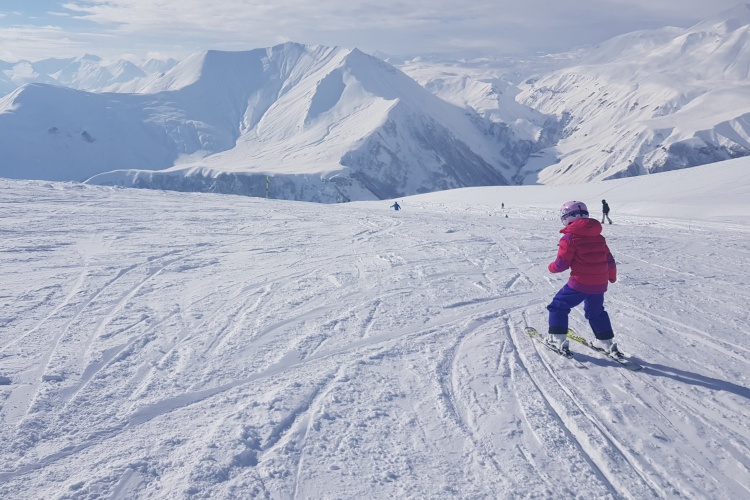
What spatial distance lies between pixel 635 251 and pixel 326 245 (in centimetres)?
852

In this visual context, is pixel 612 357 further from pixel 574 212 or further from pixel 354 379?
pixel 354 379

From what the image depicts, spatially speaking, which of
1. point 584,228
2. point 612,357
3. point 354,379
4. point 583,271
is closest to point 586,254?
point 583,271

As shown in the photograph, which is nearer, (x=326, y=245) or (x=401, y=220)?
(x=326, y=245)

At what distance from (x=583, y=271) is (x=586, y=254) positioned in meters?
0.22

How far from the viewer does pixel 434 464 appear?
171 inches

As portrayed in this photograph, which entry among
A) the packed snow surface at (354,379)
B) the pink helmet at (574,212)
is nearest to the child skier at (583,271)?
the pink helmet at (574,212)

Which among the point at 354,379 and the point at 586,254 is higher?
the point at 586,254

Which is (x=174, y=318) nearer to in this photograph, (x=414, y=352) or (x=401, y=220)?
(x=414, y=352)

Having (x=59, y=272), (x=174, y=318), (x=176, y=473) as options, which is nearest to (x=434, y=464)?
(x=176, y=473)

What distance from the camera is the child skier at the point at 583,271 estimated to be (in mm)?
6383

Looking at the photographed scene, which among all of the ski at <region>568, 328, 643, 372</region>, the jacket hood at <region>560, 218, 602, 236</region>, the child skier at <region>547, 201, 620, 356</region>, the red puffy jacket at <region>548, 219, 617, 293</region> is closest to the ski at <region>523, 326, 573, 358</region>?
the child skier at <region>547, 201, 620, 356</region>

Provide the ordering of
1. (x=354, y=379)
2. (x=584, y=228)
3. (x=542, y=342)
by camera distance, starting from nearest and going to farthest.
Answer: (x=354, y=379) → (x=584, y=228) → (x=542, y=342)

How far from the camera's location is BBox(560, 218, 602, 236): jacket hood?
6.35 m

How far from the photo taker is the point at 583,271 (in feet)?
21.0
